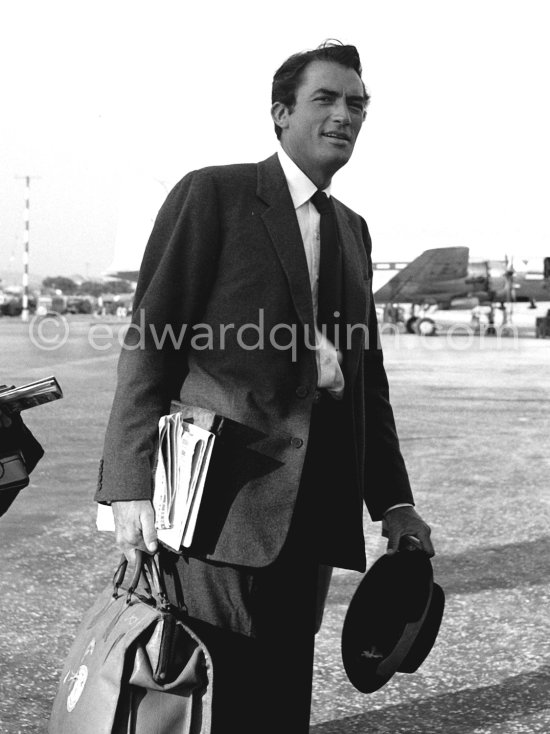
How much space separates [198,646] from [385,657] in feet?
1.89

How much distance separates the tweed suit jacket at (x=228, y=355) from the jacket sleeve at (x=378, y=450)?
41cm

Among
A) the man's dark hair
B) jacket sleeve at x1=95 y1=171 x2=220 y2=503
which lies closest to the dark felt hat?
jacket sleeve at x1=95 y1=171 x2=220 y2=503

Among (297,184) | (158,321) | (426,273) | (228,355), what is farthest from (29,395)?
(426,273)

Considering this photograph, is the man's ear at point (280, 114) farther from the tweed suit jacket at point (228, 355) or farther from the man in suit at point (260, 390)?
the tweed suit jacket at point (228, 355)

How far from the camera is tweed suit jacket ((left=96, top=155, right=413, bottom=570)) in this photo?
2.00m

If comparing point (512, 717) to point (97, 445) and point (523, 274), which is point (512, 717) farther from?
point (523, 274)

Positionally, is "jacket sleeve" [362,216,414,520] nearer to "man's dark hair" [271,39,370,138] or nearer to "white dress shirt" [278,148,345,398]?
"white dress shirt" [278,148,345,398]

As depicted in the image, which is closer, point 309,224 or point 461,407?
point 309,224

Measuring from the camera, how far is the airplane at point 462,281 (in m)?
36.2

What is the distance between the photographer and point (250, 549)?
1980mm

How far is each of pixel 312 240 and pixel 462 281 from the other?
36057 millimetres

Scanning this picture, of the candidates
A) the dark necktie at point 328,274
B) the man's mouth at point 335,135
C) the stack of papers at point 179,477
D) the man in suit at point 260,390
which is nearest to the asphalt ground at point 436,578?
the man in suit at point 260,390

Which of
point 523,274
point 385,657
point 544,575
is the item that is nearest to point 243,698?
point 385,657

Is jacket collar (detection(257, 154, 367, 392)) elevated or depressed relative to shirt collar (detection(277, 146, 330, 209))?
depressed
